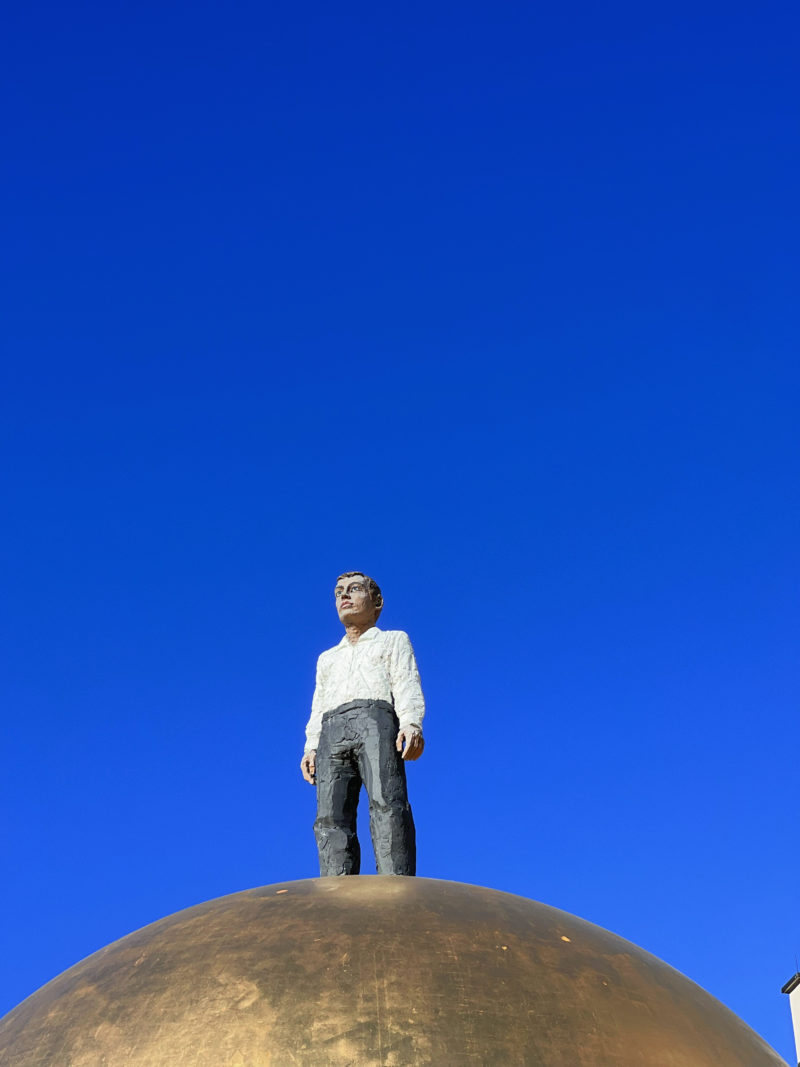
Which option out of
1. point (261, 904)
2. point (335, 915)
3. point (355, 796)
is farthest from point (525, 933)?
point (355, 796)

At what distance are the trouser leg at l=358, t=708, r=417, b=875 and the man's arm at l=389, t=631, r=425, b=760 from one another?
10 cm

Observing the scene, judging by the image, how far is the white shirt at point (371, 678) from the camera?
31.6 ft

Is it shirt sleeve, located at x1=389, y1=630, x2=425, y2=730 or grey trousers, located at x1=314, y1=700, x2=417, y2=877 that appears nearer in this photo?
grey trousers, located at x1=314, y1=700, x2=417, y2=877

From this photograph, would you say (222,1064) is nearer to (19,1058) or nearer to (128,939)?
(19,1058)

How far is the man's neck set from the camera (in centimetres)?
1027

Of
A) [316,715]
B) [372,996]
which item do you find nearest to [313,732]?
[316,715]

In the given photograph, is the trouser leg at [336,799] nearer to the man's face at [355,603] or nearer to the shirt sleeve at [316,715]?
the shirt sleeve at [316,715]

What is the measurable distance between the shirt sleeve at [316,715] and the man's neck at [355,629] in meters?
0.31

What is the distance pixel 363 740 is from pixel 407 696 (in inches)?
19.4

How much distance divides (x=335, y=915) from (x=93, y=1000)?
3.82 feet

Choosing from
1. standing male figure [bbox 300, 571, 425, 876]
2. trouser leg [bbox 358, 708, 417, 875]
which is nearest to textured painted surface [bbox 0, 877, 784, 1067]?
trouser leg [bbox 358, 708, 417, 875]

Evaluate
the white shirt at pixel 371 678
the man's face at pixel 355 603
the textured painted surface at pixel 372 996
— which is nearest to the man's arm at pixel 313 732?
the white shirt at pixel 371 678

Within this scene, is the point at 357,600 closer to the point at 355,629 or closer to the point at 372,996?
the point at 355,629

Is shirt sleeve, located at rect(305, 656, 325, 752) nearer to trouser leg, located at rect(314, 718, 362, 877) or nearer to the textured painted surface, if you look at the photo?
trouser leg, located at rect(314, 718, 362, 877)
